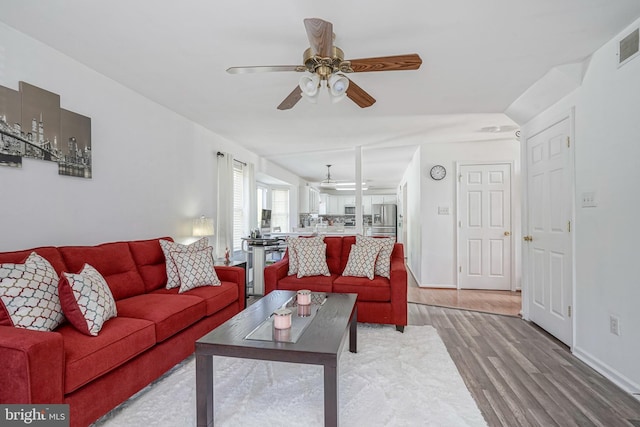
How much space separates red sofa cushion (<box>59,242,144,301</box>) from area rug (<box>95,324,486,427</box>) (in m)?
0.77

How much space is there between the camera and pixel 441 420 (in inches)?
69.8

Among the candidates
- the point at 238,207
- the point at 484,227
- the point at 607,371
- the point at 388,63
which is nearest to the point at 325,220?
the point at 238,207

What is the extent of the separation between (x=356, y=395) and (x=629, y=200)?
88.0 inches

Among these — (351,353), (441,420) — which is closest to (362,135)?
(351,353)

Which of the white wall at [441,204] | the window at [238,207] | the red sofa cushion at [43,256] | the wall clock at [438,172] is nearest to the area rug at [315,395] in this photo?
the red sofa cushion at [43,256]

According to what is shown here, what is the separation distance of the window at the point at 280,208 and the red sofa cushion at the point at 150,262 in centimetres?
522

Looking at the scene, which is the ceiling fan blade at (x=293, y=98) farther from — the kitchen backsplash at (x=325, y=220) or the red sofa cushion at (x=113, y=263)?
the kitchen backsplash at (x=325, y=220)

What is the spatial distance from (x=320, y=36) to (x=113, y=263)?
233 cm

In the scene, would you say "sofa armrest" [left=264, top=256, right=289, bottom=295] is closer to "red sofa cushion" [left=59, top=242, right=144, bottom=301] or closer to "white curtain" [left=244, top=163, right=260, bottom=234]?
"red sofa cushion" [left=59, top=242, right=144, bottom=301]

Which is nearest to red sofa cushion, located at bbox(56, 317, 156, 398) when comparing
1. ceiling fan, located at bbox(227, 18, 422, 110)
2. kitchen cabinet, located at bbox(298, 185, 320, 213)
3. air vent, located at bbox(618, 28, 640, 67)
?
ceiling fan, located at bbox(227, 18, 422, 110)

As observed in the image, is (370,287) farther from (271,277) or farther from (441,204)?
(441,204)

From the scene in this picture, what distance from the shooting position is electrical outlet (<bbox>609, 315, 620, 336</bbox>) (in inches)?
86.5

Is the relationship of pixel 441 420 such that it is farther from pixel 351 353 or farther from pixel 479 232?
pixel 479 232

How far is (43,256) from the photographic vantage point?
81.3 inches
